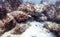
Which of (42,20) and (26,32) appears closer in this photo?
(26,32)

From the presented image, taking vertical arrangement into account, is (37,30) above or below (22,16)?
below

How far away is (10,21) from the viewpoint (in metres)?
4.94

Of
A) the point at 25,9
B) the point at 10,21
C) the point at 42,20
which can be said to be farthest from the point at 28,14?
the point at 10,21

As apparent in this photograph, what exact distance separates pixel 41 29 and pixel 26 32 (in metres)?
0.85

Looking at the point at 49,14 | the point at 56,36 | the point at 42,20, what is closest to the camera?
the point at 56,36

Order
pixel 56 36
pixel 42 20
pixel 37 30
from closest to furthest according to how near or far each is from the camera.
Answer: pixel 56 36 < pixel 37 30 < pixel 42 20

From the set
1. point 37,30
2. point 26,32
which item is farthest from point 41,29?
point 26,32

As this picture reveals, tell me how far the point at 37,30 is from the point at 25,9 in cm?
145

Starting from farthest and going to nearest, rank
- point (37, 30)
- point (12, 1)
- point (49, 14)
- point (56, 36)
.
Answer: point (12, 1)
point (49, 14)
point (37, 30)
point (56, 36)

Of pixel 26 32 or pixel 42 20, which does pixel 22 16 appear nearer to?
pixel 26 32

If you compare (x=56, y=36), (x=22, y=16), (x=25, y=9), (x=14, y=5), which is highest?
(x=14, y=5)

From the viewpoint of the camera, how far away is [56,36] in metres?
4.90

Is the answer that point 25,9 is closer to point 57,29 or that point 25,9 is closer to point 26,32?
point 26,32

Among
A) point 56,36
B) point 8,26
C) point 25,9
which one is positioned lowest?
point 56,36
